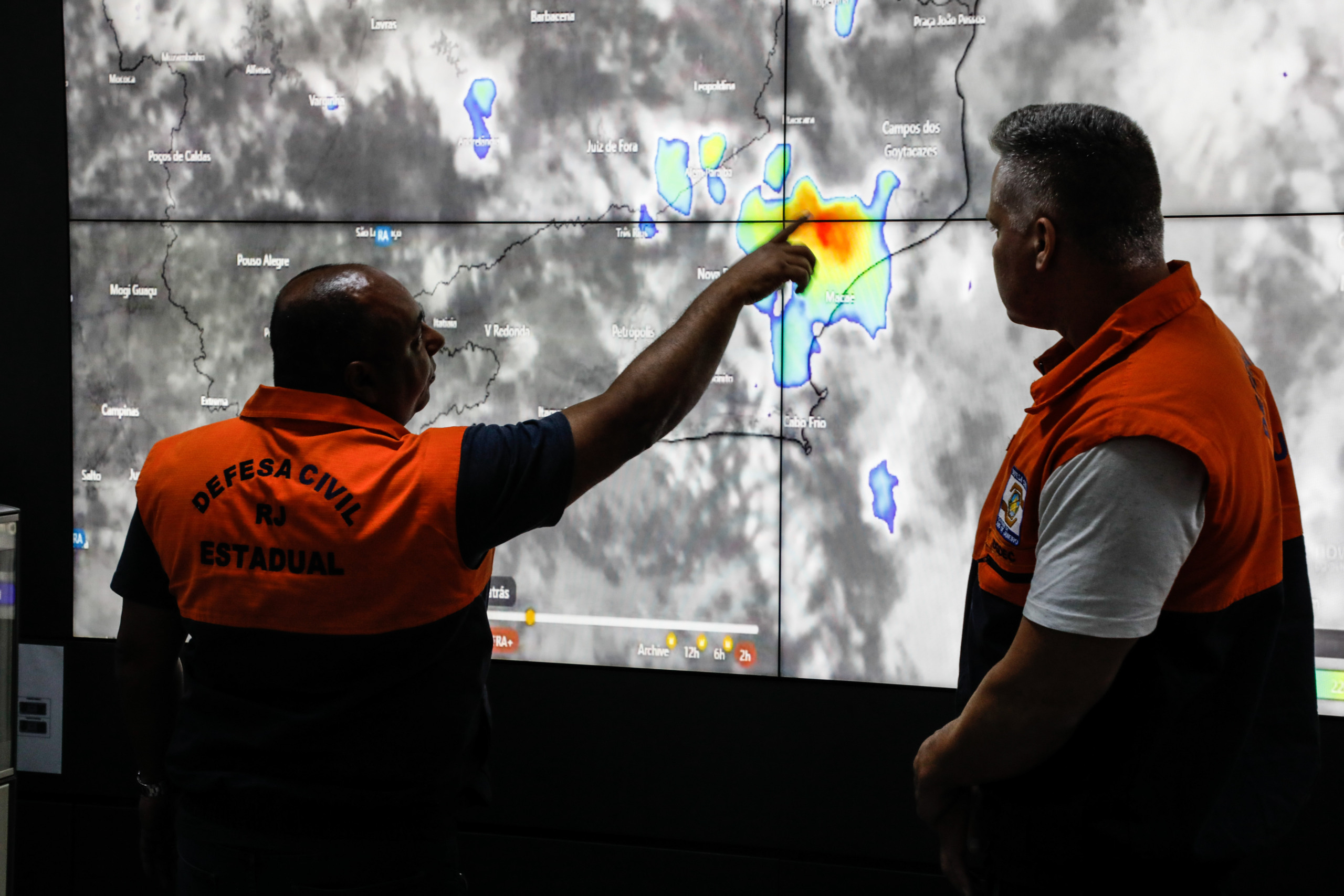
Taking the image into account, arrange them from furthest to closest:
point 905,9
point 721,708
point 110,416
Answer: point 110,416
point 721,708
point 905,9

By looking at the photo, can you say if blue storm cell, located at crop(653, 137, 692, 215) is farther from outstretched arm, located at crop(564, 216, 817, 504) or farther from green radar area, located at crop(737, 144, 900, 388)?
outstretched arm, located at crop(564, 216, 817, 504)

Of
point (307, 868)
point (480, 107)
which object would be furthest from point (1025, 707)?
point (480, 107)

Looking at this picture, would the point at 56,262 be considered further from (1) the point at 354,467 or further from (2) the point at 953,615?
(2) the point at 953,615

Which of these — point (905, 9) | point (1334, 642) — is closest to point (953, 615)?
point (1334, 642)

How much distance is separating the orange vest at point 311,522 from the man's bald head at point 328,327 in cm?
5

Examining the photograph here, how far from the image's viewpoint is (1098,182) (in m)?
1.17

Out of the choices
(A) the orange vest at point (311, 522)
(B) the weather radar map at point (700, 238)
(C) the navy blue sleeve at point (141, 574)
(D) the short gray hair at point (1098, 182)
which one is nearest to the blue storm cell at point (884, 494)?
(B) the weather radar map at point (700, 238)

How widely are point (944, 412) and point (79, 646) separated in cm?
223

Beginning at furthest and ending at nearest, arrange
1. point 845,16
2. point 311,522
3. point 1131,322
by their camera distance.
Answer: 1. point 845,16
2. point 311,522
3. point 1131,322

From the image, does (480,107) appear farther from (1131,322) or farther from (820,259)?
(1131,322)

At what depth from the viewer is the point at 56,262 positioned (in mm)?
2402

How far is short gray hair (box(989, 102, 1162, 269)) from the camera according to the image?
1.17 meters

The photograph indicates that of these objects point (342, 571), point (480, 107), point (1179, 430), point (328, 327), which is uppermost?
point (480, 107)

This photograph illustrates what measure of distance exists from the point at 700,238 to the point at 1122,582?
134 cm
